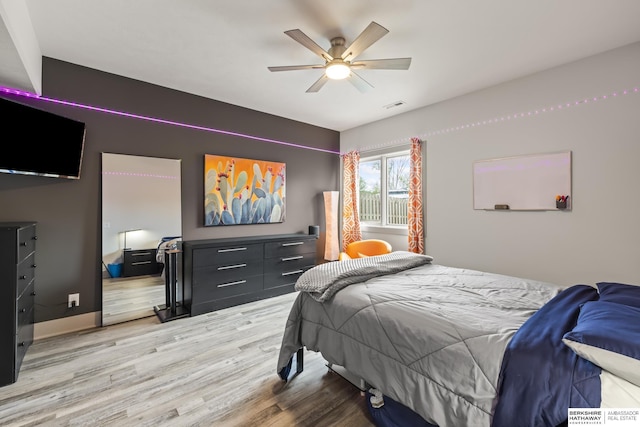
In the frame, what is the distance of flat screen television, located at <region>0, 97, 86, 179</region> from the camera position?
2303mm

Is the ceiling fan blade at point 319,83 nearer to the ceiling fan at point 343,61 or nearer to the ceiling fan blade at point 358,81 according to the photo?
the ceiling fan at point 343,61

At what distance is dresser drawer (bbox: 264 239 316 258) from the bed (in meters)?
1.92

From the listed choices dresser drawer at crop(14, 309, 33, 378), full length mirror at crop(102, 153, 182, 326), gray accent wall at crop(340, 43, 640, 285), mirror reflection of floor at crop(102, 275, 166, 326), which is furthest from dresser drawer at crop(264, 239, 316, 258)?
dresser drawer at crop(14, 309, 33, 378)

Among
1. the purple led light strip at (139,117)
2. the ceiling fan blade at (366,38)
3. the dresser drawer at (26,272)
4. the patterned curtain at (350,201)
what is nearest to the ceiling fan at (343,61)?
the ceiling fan blade at (366,38)

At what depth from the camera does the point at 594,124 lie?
2721 millimetres

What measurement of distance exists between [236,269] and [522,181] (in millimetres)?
3528

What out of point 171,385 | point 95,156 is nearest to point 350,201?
point 95,156

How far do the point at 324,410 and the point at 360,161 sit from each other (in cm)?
405

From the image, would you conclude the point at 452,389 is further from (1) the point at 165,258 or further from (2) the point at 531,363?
(1) the point at 165,258

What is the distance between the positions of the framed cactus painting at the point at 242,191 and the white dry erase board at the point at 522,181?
2787mm

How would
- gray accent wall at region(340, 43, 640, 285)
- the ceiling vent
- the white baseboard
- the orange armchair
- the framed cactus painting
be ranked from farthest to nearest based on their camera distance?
the orange armchair, the ceiling vent, the framed cactus painting, the white baseboard, gray accent wall at region(340, 43, 640, 285)

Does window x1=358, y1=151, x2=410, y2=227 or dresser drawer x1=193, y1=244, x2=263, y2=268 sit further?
window x1=358, y1=151, x2=410, y2=227

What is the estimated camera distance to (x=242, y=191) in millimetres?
4098

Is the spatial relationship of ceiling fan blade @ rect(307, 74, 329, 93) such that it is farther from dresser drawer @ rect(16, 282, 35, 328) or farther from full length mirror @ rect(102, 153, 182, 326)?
dresser drawer @ rect(16, 282, 35, 328)
